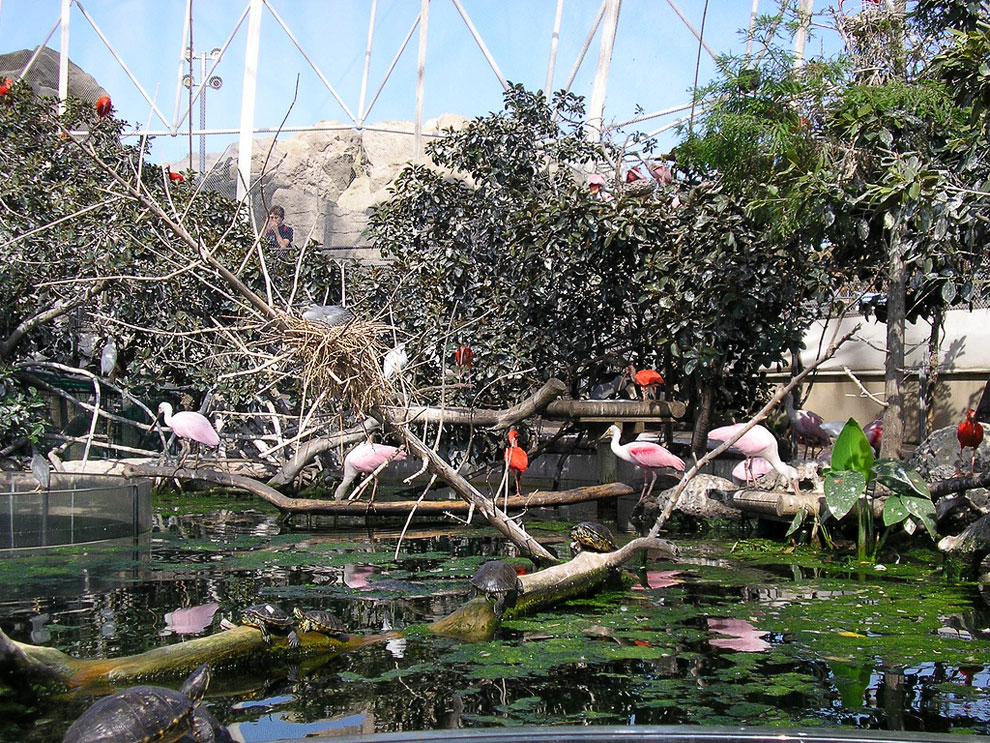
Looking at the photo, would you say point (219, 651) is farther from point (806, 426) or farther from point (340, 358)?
point (806, 426)

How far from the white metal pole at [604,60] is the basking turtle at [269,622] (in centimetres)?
1107

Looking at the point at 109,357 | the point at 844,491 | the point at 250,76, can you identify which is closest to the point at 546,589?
the point at 844,491

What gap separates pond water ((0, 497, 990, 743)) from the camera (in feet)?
14.0

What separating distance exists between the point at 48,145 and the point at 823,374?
36.4 feet

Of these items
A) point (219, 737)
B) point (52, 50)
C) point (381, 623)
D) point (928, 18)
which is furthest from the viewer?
point (52, 50)

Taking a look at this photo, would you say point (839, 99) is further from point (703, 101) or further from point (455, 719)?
point (455, 719)

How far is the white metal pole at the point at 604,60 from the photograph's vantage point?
15.1 metres

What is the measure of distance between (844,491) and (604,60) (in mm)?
9218

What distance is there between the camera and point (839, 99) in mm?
9234

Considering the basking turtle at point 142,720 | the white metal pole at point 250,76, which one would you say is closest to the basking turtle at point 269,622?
the basking turtle at point 142,720

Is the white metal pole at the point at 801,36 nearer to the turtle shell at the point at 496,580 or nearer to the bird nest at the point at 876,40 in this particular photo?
the bird nest at the point at 876,40

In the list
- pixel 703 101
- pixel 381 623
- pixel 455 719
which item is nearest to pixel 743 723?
pixel 455 719

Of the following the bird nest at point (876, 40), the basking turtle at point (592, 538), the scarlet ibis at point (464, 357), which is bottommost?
the basking turtle at point (592, 538)

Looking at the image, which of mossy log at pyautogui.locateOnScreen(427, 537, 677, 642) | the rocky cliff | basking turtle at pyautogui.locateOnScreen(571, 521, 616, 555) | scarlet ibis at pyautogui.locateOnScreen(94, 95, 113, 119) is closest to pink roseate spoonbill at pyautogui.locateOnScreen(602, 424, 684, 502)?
mossy log at pyautogui.locateOnScreen(427, 537, 677, 642)
